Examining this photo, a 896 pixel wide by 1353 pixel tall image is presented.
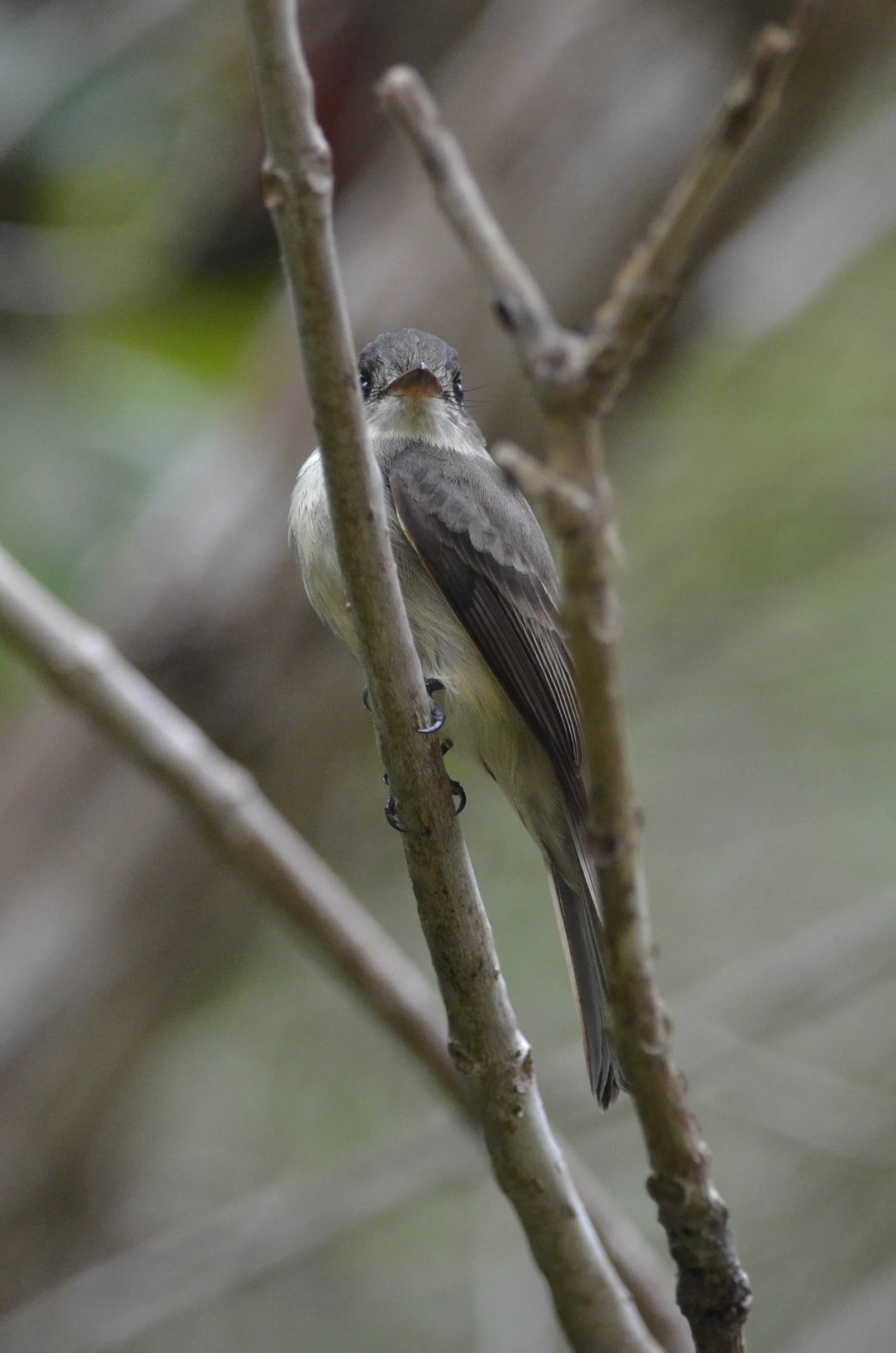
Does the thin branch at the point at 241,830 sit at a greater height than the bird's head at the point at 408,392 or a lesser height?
lesser

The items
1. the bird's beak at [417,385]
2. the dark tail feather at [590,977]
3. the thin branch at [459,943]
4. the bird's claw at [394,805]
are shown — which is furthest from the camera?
the bird's beak at [417,385]

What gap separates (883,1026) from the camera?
4.71m

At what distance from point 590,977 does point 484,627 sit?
611 millimetres

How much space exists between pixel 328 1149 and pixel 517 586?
8.32ft

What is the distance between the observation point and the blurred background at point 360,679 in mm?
3193

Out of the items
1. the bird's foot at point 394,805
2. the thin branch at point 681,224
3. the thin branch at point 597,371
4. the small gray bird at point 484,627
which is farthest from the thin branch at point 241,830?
the thin branch at point 681,224

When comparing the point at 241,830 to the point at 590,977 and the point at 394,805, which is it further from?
the point at 590,977

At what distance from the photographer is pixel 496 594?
261cm

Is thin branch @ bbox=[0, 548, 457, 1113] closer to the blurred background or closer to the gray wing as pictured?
the gray wing

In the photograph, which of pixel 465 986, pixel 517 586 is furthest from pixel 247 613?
pixel 465 986

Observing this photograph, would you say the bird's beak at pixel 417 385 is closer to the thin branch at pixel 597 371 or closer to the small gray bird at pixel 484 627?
the small gray bird at pixel 484 627

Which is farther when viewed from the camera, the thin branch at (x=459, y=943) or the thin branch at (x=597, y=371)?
the thin branch at (x=459, y=943)

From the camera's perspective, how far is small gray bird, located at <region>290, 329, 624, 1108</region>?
250cm

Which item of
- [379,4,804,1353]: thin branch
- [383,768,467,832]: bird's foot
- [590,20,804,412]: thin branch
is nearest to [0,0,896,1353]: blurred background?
[383,768,467,832]: bird's foot
